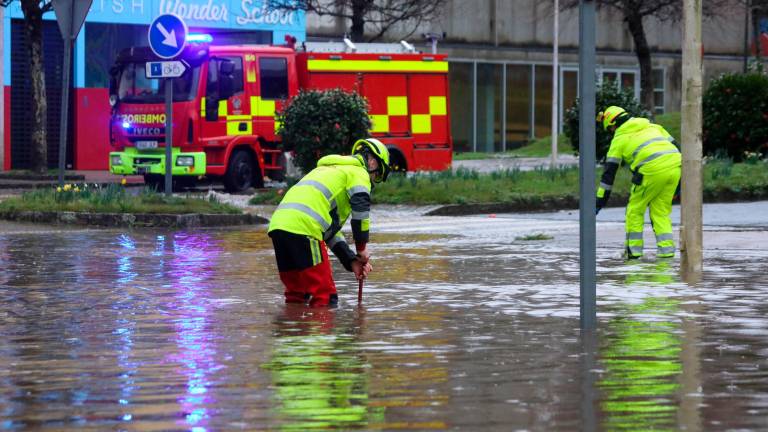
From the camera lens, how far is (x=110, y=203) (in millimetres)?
20375

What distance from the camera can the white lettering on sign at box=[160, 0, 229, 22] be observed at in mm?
37156

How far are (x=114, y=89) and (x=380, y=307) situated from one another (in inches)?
718

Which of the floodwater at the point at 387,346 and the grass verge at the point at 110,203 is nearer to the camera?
the floodwater at the point at 387,346

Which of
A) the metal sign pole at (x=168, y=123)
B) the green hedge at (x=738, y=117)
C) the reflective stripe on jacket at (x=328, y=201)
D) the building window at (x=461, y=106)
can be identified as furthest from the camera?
the building window at (x=461, y=106)

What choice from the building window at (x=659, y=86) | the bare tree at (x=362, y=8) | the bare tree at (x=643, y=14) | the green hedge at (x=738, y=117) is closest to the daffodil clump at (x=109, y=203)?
the green hedge at (x=738, y=117)

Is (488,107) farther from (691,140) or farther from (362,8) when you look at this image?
(691,140)

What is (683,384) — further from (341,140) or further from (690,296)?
(341,140)

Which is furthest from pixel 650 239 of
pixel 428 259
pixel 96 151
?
pixel 96 151

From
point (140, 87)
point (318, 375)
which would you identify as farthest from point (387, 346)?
point (140, 87)

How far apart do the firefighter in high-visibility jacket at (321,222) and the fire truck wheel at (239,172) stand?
16.4 metres

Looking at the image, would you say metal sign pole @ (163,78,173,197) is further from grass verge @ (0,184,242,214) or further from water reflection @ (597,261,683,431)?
water reflection @ (597,261,683,431)

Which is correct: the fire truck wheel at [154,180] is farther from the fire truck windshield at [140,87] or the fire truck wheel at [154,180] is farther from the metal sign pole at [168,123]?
the metal sign pole at [168,123]

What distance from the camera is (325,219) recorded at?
36.2 ft

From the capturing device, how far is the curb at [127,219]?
1977 centimetres
